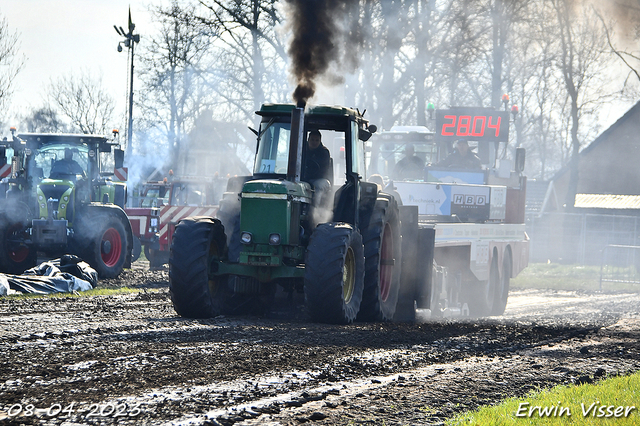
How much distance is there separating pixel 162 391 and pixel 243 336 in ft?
8.22

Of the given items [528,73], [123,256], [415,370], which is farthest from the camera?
[528,73]

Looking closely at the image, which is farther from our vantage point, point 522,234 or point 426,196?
point 522,234

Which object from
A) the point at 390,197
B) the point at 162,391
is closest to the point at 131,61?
the point at 390,197

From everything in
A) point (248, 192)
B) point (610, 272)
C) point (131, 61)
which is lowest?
point (610, 272)

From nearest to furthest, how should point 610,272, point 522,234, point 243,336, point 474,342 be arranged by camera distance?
point 243,336 → point 474,342 → point 522,234 → point 610,272

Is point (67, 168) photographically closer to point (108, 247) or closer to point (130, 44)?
point (108, 247)

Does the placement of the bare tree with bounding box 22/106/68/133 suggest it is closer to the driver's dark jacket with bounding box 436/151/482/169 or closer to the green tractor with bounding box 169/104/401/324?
the driver's dark jacket with bounding box 436/151/482/169

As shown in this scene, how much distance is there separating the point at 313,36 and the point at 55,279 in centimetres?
594

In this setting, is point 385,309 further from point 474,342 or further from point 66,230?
point 66,230

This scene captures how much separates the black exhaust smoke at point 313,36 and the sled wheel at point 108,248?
6330 millimetres

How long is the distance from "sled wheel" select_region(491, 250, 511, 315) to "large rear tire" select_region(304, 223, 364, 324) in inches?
320

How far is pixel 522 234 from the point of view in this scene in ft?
60.7

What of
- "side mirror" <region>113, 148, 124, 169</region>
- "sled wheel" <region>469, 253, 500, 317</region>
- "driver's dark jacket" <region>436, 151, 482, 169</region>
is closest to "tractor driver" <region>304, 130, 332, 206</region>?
"sled wheel" <region>469, 253, 500, 317</region>

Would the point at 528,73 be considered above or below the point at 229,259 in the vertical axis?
above
